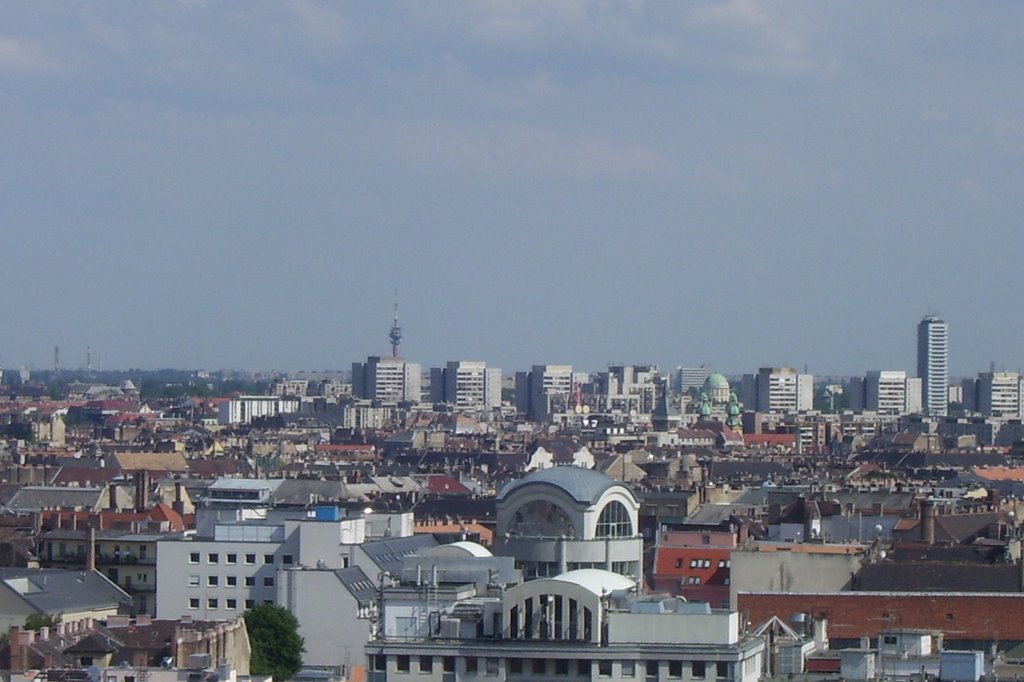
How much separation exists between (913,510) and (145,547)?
126ft

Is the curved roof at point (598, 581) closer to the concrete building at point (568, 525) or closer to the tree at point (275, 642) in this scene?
the concrete building at point (568, 525)

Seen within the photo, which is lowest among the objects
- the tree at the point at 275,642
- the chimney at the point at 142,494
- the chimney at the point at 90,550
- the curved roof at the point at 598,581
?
the tree at the point at 275,642

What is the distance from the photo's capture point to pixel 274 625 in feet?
220

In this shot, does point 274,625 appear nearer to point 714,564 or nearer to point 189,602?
point 189,602

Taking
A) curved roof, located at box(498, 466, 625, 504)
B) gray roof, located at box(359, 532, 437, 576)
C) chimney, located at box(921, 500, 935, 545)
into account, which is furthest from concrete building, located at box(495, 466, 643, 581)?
chimney, located at box(921, 500, 935, 545)

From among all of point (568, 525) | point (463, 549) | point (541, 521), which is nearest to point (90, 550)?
point (541, 521)

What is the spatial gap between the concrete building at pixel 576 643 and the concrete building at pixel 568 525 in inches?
519

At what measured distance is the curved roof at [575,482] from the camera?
69.6 m

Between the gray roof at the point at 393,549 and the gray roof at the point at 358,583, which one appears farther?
the gray roof at the point at 393,549

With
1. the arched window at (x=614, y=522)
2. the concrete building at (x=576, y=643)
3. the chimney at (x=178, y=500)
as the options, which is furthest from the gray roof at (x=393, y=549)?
the chimney at (x=178, y=500)

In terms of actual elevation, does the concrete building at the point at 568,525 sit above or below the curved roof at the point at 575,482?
below

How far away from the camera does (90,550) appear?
83250 mm

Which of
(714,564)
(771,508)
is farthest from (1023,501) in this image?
(714,564)

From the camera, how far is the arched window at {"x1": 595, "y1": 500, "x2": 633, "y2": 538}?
69.9m
